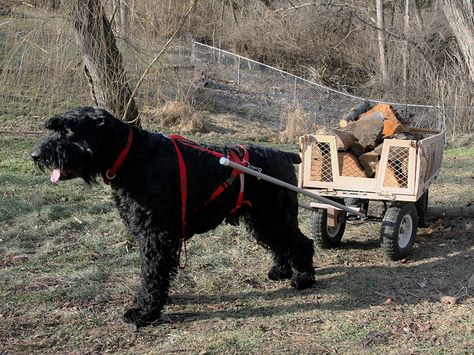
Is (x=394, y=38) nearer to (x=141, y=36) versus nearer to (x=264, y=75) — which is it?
(x=264, y=75)

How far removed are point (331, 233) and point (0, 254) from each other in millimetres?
3444

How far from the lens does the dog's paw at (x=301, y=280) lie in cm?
494

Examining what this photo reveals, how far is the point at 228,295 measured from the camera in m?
4.82

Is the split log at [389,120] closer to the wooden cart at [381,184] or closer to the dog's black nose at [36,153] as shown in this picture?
the wooden cart at [381,184]

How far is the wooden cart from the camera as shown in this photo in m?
5.50

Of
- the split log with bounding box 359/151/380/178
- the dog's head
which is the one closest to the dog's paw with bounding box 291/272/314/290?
the split log with bounding box 359/151/380/178

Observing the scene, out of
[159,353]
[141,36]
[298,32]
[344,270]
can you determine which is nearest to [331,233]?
[344,270]

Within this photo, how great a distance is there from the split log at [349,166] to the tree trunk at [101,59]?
261cm

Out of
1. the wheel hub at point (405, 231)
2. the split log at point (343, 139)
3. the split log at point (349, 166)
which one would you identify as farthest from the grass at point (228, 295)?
the split log at point (343, 139)

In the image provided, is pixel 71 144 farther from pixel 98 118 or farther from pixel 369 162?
pixel 369 162

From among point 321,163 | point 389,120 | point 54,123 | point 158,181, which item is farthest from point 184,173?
point 389,120

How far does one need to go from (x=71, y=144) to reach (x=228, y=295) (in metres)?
1.94

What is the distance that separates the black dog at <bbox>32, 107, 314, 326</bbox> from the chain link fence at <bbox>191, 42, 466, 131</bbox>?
497 inches

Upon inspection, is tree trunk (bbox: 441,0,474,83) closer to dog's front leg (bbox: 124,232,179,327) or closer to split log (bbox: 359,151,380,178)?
split log (bbox: 359,151,380,178)
